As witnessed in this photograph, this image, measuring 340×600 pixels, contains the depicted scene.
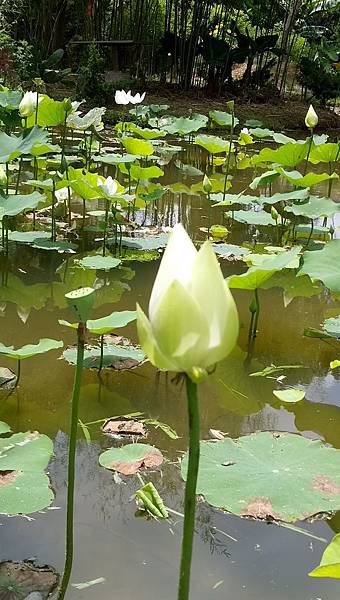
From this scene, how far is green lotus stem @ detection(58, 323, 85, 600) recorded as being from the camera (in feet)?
3.24

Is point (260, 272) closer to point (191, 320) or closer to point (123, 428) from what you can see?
point (123, 428)

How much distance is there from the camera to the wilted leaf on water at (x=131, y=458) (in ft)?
4.88

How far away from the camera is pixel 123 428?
5.52 feet

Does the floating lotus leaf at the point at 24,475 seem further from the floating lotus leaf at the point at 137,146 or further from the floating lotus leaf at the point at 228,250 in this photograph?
the floating lotus leaf at the point at 137,146

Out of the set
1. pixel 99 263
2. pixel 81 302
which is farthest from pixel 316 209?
pixel 81 302

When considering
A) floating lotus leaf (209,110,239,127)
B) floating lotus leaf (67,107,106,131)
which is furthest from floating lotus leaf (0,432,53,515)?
floating lotus leaf (209,110,239,127)

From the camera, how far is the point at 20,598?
109cm

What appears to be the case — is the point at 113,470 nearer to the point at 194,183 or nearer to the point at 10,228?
the point at 10,228

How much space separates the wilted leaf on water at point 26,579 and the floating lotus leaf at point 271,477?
0.32 m

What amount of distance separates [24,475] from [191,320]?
0.83m

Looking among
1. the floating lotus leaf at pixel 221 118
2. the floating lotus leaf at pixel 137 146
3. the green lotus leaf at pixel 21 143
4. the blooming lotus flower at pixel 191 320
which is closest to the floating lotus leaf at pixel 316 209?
the floating lotus leaf at pixel 137 146

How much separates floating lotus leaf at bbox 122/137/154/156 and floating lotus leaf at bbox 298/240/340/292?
1965 millimetres

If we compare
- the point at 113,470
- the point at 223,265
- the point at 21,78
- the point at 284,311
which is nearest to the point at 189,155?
the point at 21,78

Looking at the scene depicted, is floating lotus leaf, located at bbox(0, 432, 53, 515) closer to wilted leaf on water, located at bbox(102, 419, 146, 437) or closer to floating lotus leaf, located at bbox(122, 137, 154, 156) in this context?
wilted leaf on water, located at bbox(102, 419, 146, 437)
